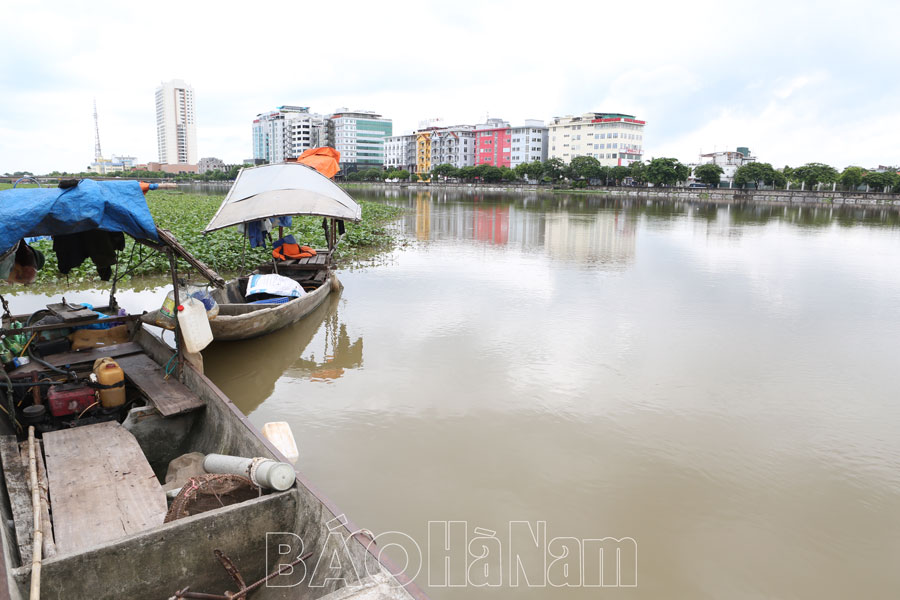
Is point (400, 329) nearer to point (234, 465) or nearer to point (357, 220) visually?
point (357, 220)

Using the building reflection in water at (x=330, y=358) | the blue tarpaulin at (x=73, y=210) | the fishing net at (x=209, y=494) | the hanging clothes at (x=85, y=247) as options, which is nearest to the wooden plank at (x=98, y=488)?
the fishing net at (x=209, y=494)

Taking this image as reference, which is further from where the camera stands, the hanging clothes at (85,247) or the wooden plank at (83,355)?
the hanging clothes at (85,247)

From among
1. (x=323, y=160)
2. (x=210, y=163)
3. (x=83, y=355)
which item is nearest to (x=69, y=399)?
(x=83, y=355)

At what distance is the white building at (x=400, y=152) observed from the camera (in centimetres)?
10219

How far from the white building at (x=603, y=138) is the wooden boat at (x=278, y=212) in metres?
79.4

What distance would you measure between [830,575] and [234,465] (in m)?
4.13

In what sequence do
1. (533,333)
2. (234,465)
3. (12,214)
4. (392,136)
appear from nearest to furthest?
(234,465)
(12,214)
(533,333)
(392,136)

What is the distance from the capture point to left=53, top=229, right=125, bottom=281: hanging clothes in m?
5.49

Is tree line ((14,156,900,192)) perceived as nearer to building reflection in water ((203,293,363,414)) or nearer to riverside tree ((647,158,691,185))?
riverside tree ((647,158,691,185))

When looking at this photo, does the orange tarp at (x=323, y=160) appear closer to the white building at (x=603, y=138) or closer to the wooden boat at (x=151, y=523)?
the wooden boat at (x=151, y=523)

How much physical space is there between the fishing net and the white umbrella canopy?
620 cm

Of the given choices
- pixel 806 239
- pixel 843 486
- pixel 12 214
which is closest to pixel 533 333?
pixel 843 486

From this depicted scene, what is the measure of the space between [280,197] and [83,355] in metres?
4.54

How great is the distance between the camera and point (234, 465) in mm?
3543
